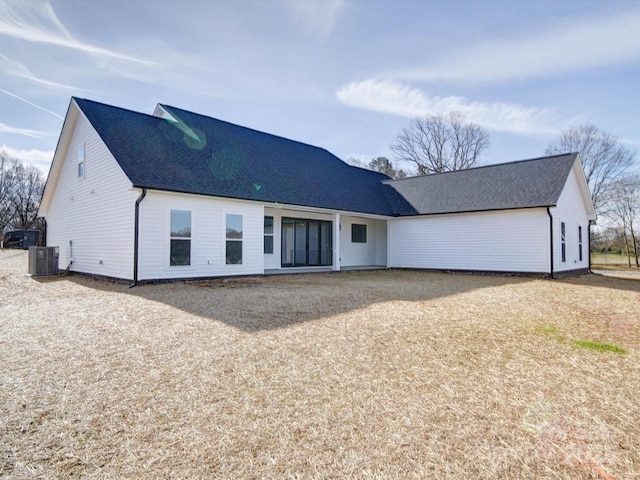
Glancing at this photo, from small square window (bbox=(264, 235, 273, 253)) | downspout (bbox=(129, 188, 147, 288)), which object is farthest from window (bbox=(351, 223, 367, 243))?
downspout (bbox=(129, 188, 147, 288))

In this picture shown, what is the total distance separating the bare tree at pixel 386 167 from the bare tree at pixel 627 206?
57.1 feet

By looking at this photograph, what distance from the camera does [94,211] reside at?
39.1 feet

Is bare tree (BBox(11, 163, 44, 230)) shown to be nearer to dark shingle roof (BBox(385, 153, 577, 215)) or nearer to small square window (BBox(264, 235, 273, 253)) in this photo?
small square window (BBox(264, 235, 273, 253))

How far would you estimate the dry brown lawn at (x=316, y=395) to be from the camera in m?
2.10

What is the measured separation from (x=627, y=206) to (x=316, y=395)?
32790 millimetres

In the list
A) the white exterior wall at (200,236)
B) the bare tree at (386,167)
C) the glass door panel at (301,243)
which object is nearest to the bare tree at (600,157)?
the bare tree at (386,167)

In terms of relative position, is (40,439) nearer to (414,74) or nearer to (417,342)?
(417,342)

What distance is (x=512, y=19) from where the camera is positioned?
10.2m

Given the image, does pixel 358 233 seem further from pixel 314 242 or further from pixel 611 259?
pixel 611 259

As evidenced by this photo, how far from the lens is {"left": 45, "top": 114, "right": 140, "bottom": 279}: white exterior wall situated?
10.2 metres

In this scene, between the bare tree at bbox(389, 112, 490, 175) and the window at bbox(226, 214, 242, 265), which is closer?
the window at bbox(226, 214, 242, 265)

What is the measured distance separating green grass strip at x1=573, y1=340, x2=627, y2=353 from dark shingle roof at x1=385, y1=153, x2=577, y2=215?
9.75 meters

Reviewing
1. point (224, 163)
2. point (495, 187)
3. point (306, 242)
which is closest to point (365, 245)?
point (306, 242)

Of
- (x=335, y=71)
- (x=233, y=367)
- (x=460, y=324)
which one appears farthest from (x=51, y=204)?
(x=460, y=324)
